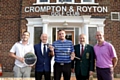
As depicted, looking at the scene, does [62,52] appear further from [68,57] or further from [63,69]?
[63,69]

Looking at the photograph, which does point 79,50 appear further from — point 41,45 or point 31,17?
point 31,17

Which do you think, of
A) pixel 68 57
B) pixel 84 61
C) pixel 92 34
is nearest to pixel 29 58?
pixel 68 57

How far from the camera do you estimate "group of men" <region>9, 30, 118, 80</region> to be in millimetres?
4762

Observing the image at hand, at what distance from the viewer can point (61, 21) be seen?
10.9 metres

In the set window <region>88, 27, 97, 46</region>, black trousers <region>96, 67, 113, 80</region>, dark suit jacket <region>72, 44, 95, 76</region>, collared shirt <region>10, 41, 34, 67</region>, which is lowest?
black trousers <region>96, 67, 113, 80</region>

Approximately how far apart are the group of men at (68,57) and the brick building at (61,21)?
5.85 meters

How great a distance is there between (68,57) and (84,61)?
430 millimetres

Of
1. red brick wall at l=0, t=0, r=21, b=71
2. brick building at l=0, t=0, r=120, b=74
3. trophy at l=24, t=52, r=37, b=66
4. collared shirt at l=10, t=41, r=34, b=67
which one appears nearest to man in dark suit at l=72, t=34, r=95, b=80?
trophy at l=24, t=52, r=37, b=66

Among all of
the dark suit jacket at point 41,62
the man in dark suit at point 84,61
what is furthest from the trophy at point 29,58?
the man in dark suit at point 84,61

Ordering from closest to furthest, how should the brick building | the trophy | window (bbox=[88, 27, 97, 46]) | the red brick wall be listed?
the trophy < the brick building < window (bbox=[88, 27, 97, 46]) < the red brick wall

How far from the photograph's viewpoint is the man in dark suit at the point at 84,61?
198 inches

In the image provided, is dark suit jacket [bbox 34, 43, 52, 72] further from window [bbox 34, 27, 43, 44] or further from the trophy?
window [bbox 34, 27, 43, 44]

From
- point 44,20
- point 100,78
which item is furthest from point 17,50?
point 44,20

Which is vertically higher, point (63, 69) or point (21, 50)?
point (21, 50)
